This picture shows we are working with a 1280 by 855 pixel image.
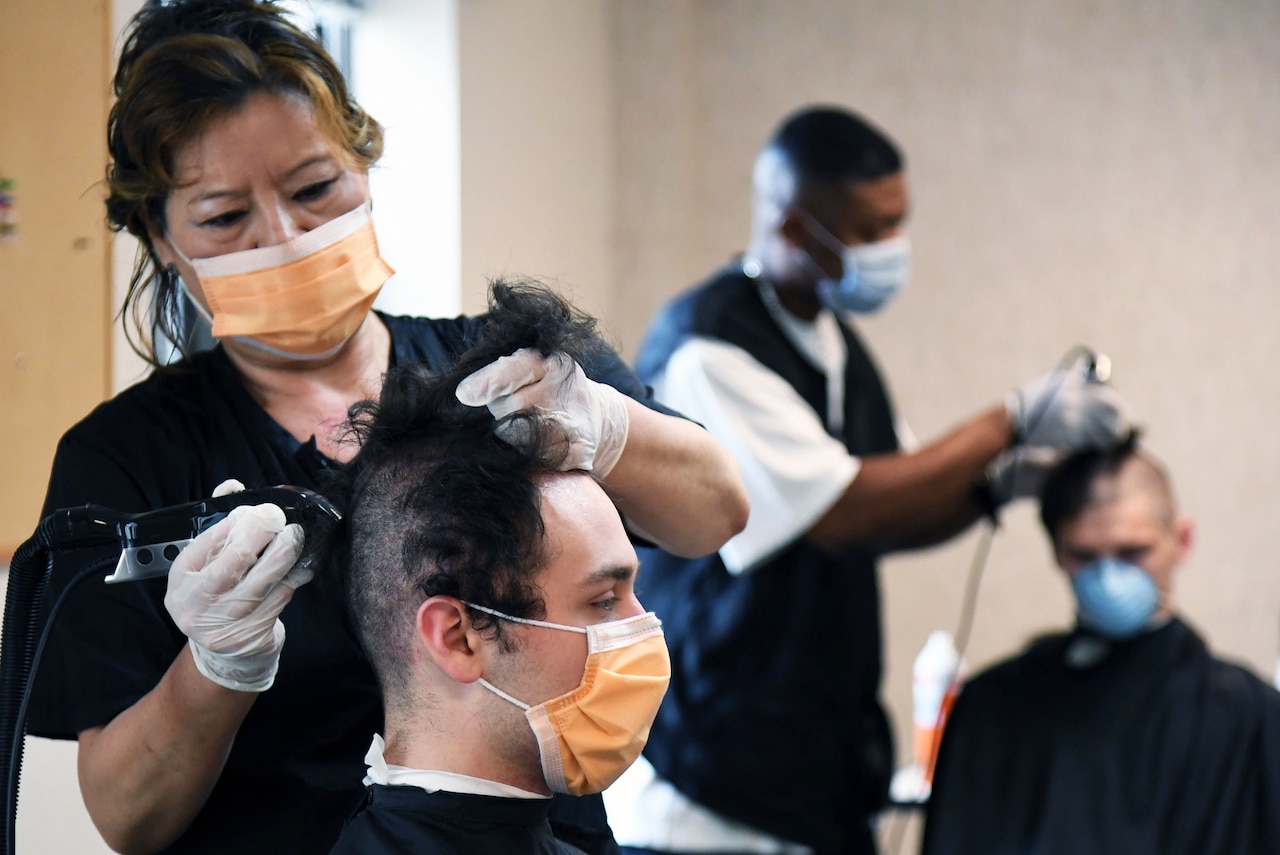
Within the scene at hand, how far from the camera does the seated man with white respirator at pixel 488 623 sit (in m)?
1.24

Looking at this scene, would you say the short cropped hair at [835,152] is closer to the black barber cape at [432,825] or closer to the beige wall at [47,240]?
the beige wall at [47,240]

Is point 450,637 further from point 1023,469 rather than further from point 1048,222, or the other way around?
point 1048,222

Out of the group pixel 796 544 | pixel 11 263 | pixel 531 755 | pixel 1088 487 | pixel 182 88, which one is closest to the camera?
pixel 531 755

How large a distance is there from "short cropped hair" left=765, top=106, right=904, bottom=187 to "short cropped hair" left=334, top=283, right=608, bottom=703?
1.45 m

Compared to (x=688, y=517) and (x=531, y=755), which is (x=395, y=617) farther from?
(x=688, y=517)

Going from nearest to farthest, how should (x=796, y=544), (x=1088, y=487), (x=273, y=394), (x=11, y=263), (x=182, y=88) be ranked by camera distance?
(x=182, y=88) < (x=273, y=394) < (x=11, y=263) < (x=796, y=544) < (x=1088, y=487)

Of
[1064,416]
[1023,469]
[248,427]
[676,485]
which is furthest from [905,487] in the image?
[248,427]

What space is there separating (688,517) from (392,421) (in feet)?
1.20

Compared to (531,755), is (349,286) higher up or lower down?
higher up

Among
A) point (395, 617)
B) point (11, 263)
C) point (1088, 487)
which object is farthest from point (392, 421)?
point (1088, 487)

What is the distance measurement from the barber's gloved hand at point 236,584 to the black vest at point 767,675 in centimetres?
137

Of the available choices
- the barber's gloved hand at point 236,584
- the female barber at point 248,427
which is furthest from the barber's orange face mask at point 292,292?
the barber's gloved hand at point 236,584

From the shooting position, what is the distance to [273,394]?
4.90 ft

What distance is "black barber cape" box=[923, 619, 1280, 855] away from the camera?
262cm
